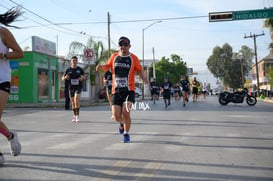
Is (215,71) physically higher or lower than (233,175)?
higher

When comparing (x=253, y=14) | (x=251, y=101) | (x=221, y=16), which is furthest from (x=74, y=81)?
(x=253, y=14)

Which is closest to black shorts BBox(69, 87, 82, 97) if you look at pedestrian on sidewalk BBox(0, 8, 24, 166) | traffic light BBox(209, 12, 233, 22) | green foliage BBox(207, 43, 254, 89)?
pedestrian on sidewalk BBox(0, 8, 24, 166)

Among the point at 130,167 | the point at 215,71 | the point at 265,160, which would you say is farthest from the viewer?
the point at 215,71

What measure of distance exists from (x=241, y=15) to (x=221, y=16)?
1.42 meters

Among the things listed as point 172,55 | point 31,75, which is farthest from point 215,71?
point 31,75

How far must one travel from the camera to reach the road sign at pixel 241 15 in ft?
78.5

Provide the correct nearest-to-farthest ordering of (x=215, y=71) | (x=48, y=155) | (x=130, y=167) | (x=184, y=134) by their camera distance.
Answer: (x=130, y=167) < (x=48, y=155) < (x=184, y=134) < (x=215, y=71)

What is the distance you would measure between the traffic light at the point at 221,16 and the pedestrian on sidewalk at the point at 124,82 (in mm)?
17844

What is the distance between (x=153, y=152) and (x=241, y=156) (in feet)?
4.33

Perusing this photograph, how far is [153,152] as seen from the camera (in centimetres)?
598

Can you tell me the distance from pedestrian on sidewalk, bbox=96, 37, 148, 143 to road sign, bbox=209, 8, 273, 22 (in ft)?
58.6

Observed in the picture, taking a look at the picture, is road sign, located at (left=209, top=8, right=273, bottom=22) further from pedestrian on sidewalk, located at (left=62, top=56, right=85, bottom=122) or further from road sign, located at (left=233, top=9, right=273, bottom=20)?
pedestrian on sidewalk, located at (left=62, top=56, right=85, bottom=122)

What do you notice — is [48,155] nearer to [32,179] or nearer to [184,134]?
[32,179]

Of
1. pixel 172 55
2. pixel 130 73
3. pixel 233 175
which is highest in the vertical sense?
pixel 172 55
